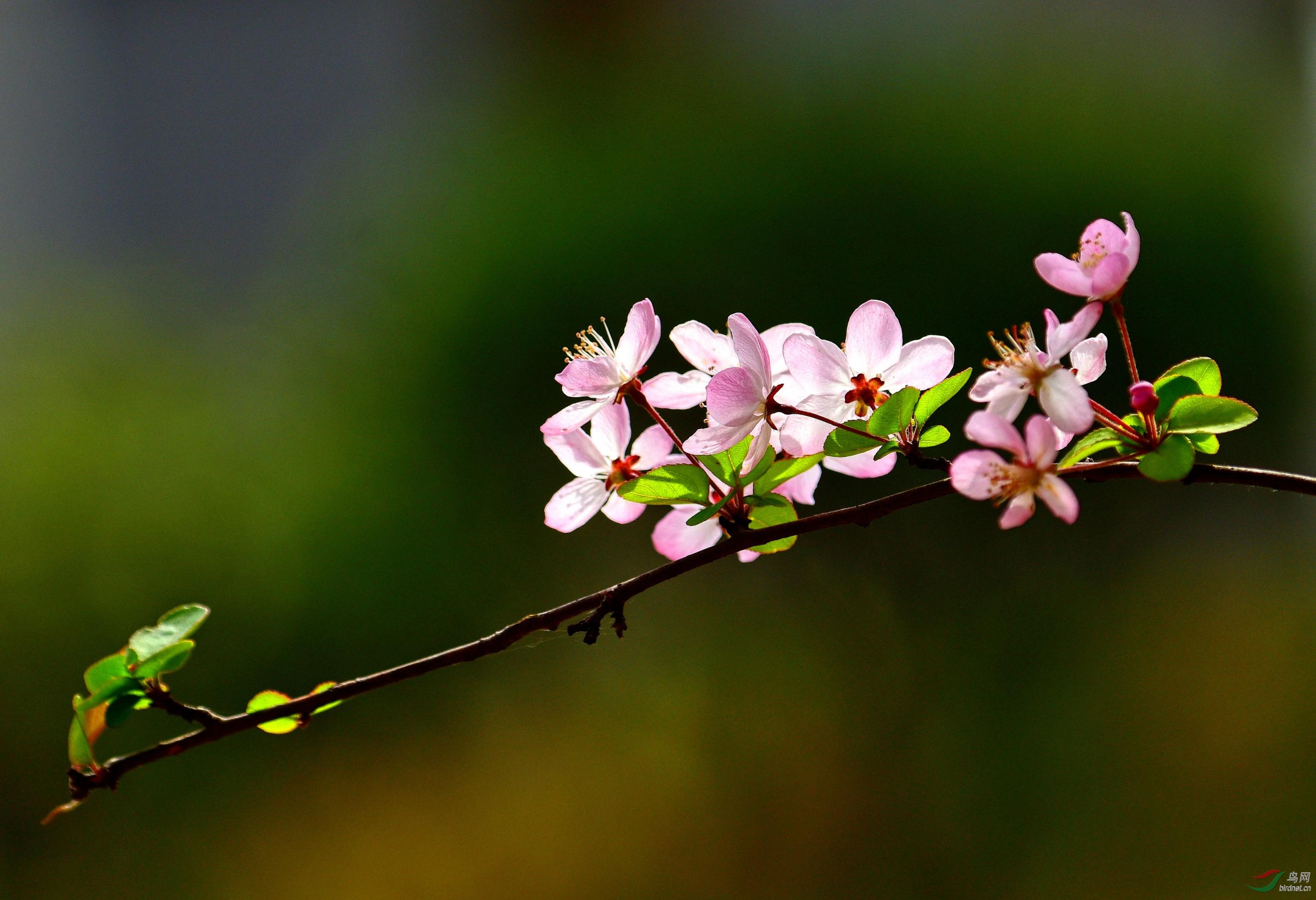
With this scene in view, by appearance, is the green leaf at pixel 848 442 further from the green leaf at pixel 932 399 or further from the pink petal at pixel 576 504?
the pink petal at pixel 576 504

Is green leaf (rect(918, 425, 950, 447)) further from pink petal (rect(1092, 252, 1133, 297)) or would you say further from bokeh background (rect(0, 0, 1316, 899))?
bokeh background (rect(0, 0, 1316, 899))

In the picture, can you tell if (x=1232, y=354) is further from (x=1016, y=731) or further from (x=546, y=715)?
(x=546, y=715)

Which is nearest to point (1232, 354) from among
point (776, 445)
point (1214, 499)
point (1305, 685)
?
point (1214, 499)

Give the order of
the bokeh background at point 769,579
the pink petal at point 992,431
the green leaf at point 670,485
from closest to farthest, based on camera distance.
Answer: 1. the pink petal at point 992,431
2. the green leaf at point 670,485
3. the bokeh background at point 769,579

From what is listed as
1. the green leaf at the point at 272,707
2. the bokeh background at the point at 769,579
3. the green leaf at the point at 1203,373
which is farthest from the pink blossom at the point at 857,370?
the bokeh background at the point at 769,579

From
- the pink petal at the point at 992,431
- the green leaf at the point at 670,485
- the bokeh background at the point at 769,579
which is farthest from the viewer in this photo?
the bokeh background at the point at 769,579

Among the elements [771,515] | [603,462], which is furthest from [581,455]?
[771,515]

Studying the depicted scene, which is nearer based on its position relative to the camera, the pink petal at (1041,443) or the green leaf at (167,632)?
the pink petal at (1041,443)

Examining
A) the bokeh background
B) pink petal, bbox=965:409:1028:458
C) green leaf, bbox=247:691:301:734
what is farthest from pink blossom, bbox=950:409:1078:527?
the bokeh background
